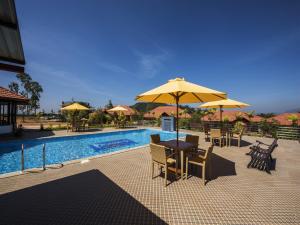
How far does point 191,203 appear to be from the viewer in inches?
122

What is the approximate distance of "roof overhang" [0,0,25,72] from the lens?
1.98m

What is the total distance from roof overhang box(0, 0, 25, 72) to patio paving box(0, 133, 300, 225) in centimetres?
276

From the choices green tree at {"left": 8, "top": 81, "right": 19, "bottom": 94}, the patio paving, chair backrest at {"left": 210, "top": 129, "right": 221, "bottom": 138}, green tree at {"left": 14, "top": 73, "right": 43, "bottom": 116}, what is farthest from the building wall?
green tree at {"left": 8, "top": 81, "right": 19, "bottom": 94}

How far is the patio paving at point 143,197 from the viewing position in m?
2.69

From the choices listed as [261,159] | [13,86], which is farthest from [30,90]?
[261,159]

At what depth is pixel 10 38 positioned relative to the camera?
2.55 m

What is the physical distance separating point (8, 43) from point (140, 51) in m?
19.6

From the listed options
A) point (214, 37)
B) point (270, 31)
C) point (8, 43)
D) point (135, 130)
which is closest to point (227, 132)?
point (8, 43)

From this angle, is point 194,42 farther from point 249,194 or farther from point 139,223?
point 139,223

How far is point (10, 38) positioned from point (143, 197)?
3884mm

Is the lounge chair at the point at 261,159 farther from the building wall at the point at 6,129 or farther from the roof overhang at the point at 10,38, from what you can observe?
the building wall at the point at 6,129

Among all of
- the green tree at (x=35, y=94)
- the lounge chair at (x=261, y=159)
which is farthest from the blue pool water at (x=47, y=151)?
the green tree at (x=35, y=94)

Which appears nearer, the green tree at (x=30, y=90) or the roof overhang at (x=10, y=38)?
the roof overhang at (x=10, y=38)

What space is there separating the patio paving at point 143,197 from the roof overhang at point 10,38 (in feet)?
9.07
